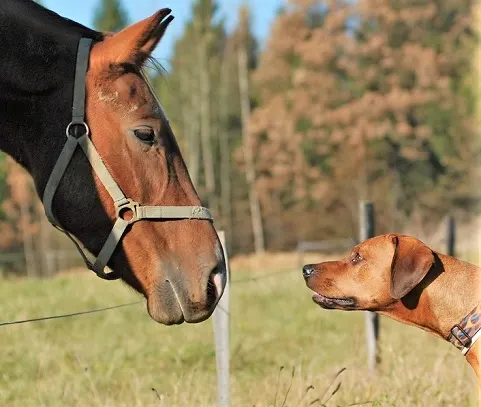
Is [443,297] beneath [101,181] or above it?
beneath

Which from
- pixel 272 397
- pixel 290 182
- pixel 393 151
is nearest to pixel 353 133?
pixel 393 151

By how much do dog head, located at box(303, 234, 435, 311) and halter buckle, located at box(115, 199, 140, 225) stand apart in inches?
80.6

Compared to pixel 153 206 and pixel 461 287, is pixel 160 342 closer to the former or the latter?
pixel 461 287

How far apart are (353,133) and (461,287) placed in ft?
87.1

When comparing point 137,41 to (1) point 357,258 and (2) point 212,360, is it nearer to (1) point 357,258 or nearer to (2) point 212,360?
→ (1) point 357,258

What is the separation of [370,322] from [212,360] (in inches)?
59.3

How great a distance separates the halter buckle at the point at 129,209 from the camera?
9.94 ft

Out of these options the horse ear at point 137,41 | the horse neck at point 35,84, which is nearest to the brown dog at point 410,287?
the horse ear at point 137,41

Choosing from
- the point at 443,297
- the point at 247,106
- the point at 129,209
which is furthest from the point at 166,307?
the point at 247,106

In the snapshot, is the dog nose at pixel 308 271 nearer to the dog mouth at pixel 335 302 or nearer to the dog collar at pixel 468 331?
the dog mouth at pixel 335 302

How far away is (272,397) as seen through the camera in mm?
5113

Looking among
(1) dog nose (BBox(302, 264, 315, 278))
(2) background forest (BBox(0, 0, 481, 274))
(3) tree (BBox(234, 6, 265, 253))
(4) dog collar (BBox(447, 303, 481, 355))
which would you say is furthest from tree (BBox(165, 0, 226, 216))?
(4) dog collar (BBox(447, 303, 481, 355))

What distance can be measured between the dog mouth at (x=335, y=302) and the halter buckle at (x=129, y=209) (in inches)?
86.0

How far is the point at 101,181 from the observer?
3.03 m
